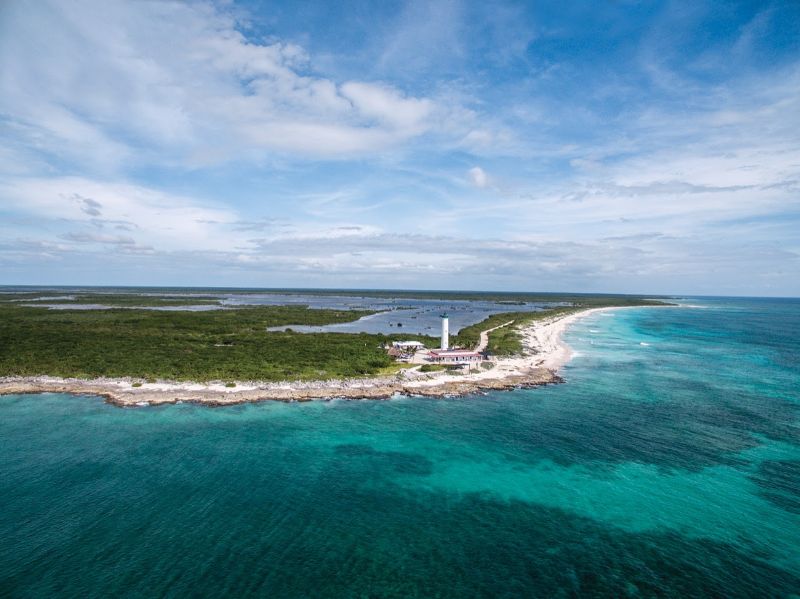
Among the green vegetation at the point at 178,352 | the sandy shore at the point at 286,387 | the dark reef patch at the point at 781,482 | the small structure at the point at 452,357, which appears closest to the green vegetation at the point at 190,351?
the green vegetation at the point at 178,352

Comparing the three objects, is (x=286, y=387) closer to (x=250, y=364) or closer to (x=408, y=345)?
(x=250, y=364)

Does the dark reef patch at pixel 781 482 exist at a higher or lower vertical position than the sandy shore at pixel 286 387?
lower

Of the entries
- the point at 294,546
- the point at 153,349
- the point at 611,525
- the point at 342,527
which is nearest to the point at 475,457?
the point at 611,525

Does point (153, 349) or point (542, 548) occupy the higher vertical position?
point (153, 349)

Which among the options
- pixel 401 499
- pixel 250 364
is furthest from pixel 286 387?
pixel 401 499

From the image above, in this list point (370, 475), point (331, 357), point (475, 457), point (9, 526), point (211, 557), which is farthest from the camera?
point (331, 357)

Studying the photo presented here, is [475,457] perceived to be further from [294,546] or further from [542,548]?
[294,546]

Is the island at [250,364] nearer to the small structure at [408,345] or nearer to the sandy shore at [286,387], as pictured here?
the sandy shore at [286,387]
